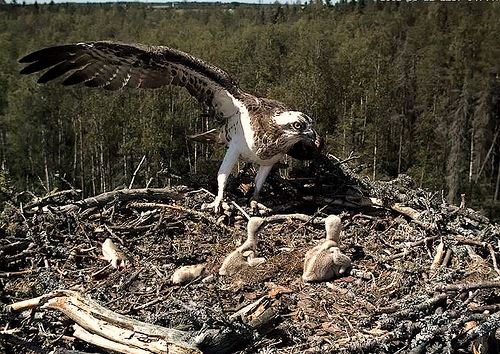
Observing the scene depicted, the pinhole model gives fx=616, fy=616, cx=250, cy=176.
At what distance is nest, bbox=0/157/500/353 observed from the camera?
3.73 metres

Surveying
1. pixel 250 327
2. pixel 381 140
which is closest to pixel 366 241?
pixel 250 327

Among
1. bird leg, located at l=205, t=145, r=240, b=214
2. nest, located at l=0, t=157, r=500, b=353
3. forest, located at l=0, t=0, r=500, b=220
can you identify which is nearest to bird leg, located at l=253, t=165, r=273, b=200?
nest, located at l=0, t=157, r=500, b=353

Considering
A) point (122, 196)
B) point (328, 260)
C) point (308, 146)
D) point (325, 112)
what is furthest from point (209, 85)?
point (325, 112)

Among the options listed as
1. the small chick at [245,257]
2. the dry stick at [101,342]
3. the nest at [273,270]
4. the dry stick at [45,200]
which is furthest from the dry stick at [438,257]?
the dry stick at [45,200]

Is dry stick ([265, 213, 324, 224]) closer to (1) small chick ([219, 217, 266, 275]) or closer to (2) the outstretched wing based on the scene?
(1) small chick ([219, 217, 266, 275])

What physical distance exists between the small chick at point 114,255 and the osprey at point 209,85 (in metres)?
1.13

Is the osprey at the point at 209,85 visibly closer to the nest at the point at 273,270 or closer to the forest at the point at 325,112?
the nest at the point at 273,270

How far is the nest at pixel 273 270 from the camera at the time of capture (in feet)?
12.2

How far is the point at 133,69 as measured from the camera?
6266mm

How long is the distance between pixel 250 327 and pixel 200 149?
22443 mm

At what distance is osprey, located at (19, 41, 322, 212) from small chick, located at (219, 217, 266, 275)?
1040mm

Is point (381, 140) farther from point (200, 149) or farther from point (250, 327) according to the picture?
point (250, 327)

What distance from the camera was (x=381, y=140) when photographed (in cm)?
2767

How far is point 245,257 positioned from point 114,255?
1.06 m
